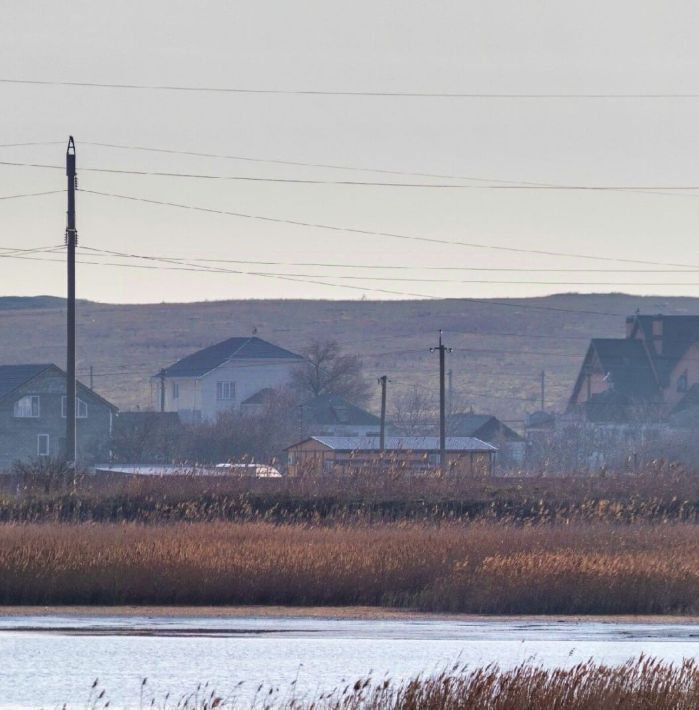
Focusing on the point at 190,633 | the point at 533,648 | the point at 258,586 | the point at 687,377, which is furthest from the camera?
the point at 687,377

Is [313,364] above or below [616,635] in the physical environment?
above

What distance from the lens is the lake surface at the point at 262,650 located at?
20234 mm

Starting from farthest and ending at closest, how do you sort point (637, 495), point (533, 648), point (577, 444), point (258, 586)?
1. point (577, 444)
2. point (637, 495)
3. point (258, 586)
4. point (533, 648)

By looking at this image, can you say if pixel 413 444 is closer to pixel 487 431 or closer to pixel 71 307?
pixel 487 431

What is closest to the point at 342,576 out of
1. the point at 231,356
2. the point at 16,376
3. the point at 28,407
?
the point at 28,407

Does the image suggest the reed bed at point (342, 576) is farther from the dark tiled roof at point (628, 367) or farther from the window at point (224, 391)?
the window at point (224, 391)

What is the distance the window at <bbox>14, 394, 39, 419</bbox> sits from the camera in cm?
9794

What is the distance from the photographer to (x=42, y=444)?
9862 cm

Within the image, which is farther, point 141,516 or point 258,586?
point 141,516

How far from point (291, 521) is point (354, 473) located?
4795mm

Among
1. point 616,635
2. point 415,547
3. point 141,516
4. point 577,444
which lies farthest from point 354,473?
point 577,444

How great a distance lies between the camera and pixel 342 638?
977 inches

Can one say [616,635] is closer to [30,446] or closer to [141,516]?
[141,516]

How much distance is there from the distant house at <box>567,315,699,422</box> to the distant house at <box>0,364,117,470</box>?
1410 inches
